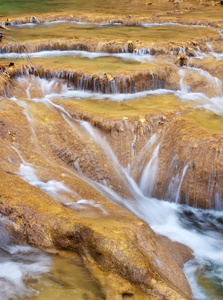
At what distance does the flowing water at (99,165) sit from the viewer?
10.7 feet

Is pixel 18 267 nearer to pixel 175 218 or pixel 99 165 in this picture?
pixel 99 165

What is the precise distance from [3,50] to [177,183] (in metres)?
8.42

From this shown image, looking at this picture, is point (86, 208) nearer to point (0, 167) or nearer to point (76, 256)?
point (76, 256)

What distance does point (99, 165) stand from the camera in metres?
6.42

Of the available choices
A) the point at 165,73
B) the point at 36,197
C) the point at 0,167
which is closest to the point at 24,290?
the point at 36,197

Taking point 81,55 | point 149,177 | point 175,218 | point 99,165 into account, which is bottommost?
point 175,218

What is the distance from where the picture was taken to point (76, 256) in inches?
135

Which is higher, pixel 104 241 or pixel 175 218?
pixel 104 241

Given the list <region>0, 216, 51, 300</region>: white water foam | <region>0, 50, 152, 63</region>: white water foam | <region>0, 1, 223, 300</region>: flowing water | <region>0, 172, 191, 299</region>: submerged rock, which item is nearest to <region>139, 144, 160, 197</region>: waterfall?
<region>0, 1, 223, 300</region>: flowing water

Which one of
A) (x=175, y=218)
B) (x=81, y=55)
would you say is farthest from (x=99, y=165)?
(x=81, y=55)

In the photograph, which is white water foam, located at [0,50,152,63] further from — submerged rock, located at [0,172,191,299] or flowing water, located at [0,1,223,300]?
submerged rock, located at [0,172,191,299]

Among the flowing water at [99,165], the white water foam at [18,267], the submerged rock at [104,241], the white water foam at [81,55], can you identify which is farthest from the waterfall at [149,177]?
the white water foam at [81,55]

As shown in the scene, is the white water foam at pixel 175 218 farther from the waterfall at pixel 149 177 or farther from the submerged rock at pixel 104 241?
the submerged rock at pixel 104 241

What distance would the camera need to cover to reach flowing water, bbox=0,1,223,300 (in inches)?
129
